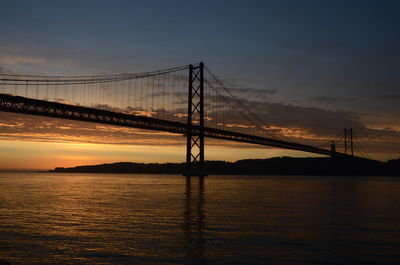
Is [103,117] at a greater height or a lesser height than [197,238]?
greater

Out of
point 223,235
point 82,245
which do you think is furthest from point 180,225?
point 82,245

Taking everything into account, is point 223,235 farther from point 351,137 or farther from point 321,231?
point 351,137

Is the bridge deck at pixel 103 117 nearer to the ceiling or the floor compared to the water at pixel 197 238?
nearer to the ceiling

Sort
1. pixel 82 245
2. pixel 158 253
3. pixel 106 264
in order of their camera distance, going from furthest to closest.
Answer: pixel 82 245 → pixel 158 253 → pixel 106 264

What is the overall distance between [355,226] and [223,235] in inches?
214

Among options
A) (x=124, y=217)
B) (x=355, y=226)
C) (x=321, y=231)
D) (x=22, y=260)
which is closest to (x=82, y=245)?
(x=22, y=260)

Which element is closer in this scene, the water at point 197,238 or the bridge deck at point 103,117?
the water at point 197,238

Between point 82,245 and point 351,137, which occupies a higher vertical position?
point 351,137

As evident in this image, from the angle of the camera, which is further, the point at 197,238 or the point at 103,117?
the point at 103,117

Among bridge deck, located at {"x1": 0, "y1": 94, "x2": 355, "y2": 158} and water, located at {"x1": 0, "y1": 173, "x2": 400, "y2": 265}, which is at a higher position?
bridge deck, located at {"x1": 0, "y1": 94, "x2": 355, "y2": 158}

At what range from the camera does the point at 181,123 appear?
62469mm

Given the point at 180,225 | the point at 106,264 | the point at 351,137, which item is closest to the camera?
the point at 106,264

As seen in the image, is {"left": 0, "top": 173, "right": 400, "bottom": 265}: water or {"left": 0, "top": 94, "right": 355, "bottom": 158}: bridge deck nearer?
{"left": 0, "top": 173, "right": 400, "bottom": 265}: water

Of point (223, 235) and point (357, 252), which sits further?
point (223, 235)
